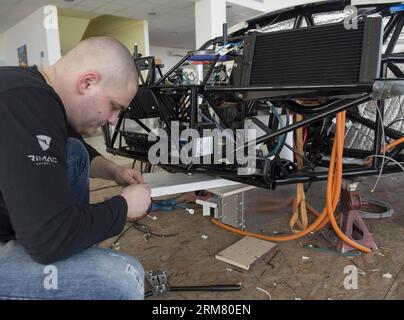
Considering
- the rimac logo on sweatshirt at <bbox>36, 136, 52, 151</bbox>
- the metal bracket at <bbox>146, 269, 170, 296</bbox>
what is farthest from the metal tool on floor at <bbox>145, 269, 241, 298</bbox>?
the rimac logo on sweatshirt at <bbox>36, 136, 52, 151</bbox>

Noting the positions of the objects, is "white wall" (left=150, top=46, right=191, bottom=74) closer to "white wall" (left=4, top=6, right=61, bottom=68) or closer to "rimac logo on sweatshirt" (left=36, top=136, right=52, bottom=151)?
"white wall" (left=4, top=6, right=61, bottom=68)

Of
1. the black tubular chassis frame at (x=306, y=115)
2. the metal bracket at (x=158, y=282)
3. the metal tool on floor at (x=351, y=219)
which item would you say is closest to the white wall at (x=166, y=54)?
the black tubular chassis frame at (x=306, y=115)

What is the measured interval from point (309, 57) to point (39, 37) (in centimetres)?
680

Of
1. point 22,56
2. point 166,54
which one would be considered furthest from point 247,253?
point 166,54

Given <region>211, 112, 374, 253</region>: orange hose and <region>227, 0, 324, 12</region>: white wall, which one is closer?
<region>211, 112, 374, 253</region>: orange hose

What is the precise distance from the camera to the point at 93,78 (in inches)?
31.4

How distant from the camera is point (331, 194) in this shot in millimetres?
1443

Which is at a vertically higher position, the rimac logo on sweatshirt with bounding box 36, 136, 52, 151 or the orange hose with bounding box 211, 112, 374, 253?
the rimac logo on sweatshirt with bounding box 36, 136, 52, 151

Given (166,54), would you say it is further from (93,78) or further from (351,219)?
(93,78)

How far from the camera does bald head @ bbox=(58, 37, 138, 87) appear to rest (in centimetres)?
81

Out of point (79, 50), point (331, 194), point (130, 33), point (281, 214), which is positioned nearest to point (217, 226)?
point (281, 214)

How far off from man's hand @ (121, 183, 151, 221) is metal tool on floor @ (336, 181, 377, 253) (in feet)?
3.53
